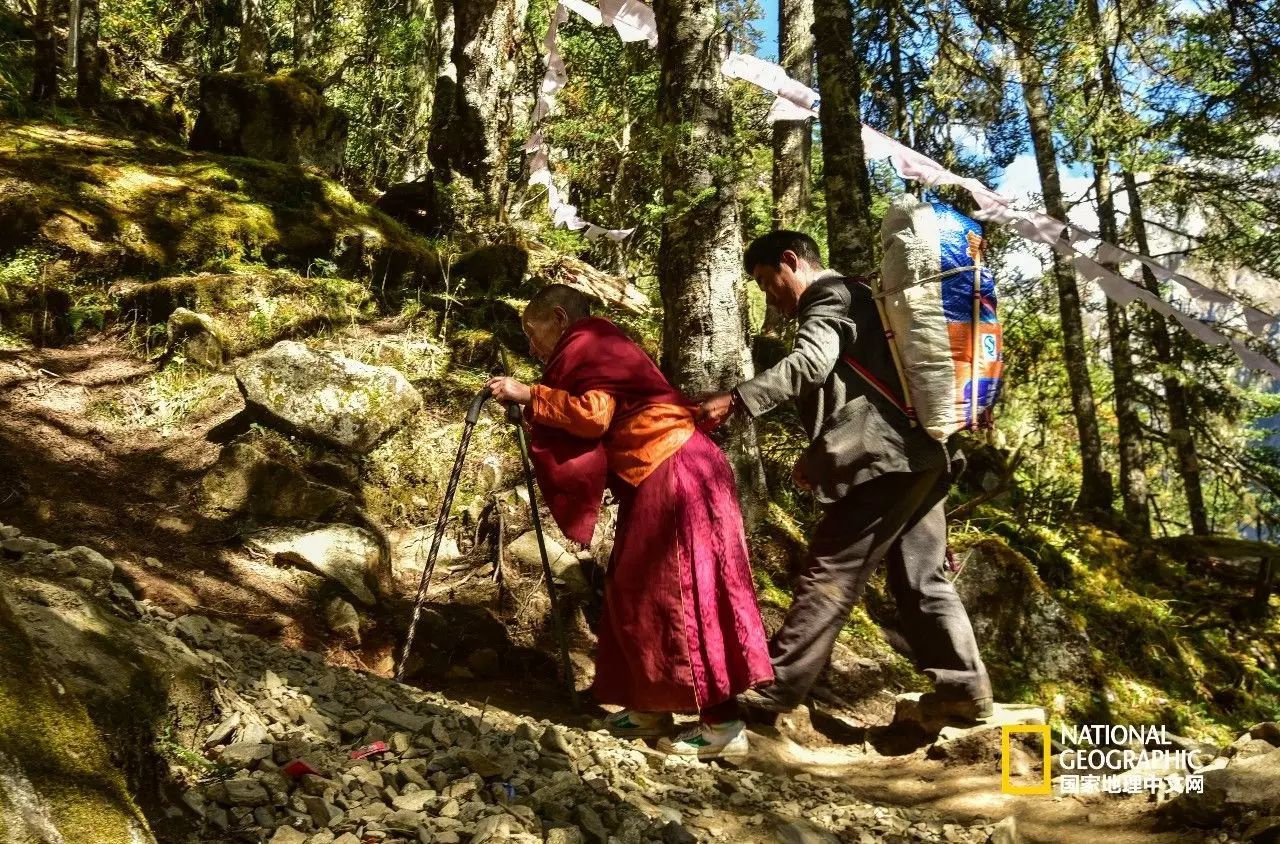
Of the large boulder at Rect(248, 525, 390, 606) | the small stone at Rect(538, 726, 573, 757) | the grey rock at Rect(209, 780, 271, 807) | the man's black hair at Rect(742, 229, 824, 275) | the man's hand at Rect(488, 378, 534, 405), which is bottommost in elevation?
the small stone at Rect(538, 726, 573, 757)

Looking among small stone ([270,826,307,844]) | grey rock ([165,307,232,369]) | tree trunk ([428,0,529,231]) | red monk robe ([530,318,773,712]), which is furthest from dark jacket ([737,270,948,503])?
tree trunk ([428,0,529,231])

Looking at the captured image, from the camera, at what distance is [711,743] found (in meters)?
3.68

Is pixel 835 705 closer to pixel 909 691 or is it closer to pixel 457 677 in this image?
pixel 909 691

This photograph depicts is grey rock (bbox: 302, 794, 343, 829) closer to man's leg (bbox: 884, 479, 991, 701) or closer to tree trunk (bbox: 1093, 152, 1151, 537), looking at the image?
man's leg (bbox: 884, 479, 991, 701)

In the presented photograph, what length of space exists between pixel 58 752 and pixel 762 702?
9.50 ft

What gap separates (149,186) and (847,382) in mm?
6169

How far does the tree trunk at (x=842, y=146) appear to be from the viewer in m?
6.04

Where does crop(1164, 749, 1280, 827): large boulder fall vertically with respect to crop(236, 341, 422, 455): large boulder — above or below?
below

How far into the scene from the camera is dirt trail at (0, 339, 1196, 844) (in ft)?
12.3

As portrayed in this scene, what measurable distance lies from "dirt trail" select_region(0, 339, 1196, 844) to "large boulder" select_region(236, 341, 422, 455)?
1.45 ft

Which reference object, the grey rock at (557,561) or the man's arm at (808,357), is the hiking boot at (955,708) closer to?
the man's arm at (808,357)

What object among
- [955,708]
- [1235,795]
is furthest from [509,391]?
[1235,795]

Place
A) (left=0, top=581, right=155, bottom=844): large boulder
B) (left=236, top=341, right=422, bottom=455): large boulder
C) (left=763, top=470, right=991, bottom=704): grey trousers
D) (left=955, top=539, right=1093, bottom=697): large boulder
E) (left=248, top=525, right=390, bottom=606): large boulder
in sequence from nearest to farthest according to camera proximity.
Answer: (left=0, top=581, right=155, bottom=844): large boulder
(left=763, top=470, right=991, bottom=704): grey trousers
(left=248, top=525, right=390, bottom=606): large boulder
(left=236, top=341, right=422, bottom=455): large boulder
(left=955, top=539, right=1093, bottom=697): large boulder

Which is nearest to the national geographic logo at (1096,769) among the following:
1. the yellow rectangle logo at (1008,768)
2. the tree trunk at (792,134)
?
the yellow rectangle logo at (1008,768)
